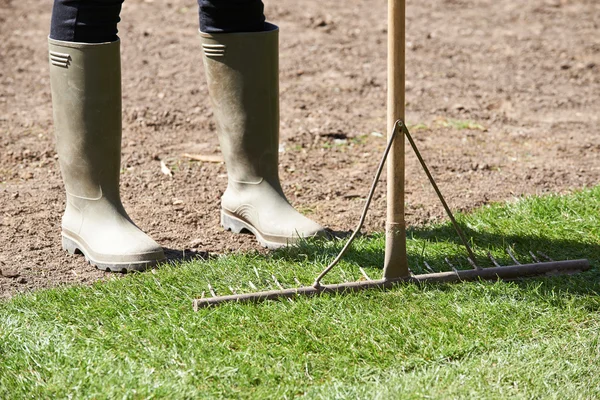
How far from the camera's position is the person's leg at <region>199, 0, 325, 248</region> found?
3.40m

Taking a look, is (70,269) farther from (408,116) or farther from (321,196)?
(408,116)

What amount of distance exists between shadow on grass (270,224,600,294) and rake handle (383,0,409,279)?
21cm

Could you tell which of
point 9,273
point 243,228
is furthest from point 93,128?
point 243,228

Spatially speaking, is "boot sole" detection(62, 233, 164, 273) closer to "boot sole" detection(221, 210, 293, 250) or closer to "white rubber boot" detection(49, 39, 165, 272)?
"white rubber boot" detection(49, 39, 165, 272)

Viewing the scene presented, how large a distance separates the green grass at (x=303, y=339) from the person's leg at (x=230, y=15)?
3.00ft

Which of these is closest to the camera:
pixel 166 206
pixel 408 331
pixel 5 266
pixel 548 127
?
pixel 408 331

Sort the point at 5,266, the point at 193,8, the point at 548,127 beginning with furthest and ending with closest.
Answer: the point at 193,8 < the point at 548,127 < the point at 5,266

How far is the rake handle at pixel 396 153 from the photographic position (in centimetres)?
271

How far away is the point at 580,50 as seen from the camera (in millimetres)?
6438

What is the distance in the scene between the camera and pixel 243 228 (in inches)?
143

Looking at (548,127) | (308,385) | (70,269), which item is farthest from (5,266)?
(548,127)

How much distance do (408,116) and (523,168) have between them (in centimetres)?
101

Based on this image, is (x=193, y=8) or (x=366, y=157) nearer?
(x=366, y=157)

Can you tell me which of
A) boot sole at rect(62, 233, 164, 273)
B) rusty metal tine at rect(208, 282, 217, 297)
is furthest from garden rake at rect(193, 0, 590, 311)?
boot sole at rect(62, 233, 164, 273)
